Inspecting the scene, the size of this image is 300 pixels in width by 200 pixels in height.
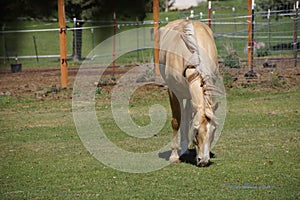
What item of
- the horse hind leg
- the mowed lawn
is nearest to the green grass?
the mowed lawn

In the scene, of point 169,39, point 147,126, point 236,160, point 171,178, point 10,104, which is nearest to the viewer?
point 171,178

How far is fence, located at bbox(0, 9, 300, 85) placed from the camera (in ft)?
56.0

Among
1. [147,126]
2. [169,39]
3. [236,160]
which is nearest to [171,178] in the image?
[236,160]

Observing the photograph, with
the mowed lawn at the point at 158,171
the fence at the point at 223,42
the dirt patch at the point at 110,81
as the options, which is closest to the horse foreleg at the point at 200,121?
the mowed lawn at the point at 158,171

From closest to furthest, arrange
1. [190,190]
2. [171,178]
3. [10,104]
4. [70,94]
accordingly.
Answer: [190,190]
[171,178]
[10,104]
[70,94]

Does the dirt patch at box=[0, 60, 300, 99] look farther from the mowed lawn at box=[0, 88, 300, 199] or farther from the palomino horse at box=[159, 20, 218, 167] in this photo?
the palomino horse at box=[159, 20, 218, 167]

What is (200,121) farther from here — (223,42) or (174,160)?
(223,42)

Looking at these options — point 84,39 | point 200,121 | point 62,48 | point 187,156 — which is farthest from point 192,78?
point 84,39

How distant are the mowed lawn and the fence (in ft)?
14.0

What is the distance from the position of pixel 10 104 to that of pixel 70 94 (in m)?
1.71

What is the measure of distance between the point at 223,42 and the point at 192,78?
1358 cm

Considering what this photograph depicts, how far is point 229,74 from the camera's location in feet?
51.2

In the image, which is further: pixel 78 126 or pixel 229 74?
pixel 229 74

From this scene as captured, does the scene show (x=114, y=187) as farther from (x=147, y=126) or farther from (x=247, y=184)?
(x=147, y=126)
